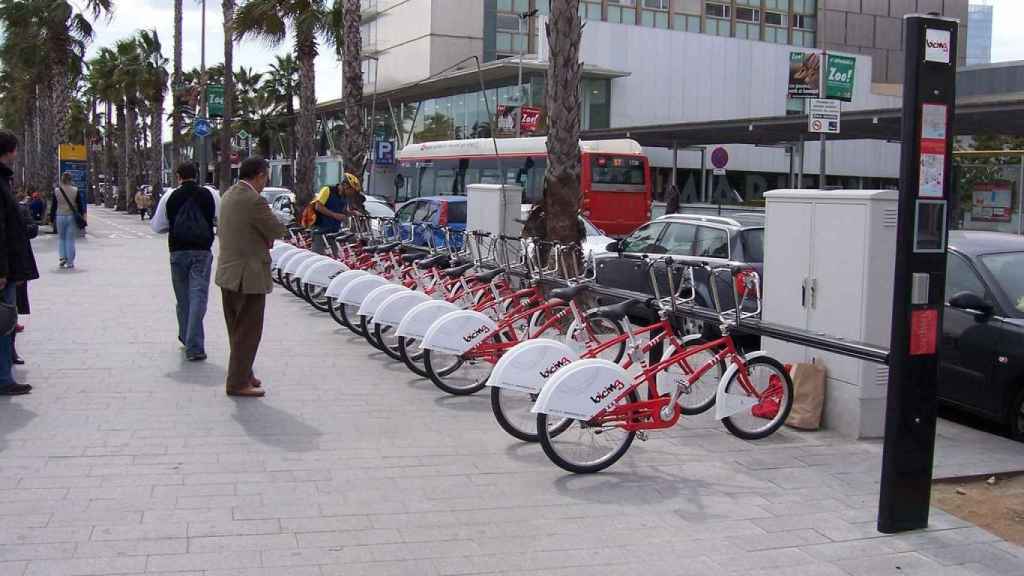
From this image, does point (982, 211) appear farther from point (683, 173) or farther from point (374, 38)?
point (374, 38)

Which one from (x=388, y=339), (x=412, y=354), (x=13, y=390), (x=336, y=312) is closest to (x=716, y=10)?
(x=336, y=312)

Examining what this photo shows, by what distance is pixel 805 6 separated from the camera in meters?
60.3

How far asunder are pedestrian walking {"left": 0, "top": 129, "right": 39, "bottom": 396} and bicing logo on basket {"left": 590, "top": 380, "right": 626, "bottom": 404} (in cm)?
437

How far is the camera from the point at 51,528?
491 centimetres

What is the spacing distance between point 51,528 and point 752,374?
14.4ft

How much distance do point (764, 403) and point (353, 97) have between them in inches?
599

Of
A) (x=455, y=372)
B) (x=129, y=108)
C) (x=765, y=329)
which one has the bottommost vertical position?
(x=455, y=372)

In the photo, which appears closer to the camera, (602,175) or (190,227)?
(190,227)

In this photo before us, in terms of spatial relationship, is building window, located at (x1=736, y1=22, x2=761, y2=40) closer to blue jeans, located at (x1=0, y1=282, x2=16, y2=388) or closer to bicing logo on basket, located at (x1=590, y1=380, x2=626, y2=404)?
blue jeans, located at (x1=0, y1=282, x2=16, y2=388)

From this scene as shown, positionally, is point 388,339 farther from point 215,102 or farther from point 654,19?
point 654,19

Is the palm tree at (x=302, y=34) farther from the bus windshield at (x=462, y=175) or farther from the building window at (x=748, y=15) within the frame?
the building window at (x=748, y=15)

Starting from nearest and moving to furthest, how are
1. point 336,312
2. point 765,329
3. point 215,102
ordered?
point 765,329, point 336,312, point 215,102

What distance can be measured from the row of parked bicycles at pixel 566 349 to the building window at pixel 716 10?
160ft

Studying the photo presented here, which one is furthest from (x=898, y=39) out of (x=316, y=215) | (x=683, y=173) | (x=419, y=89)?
(x=316, y=215)
